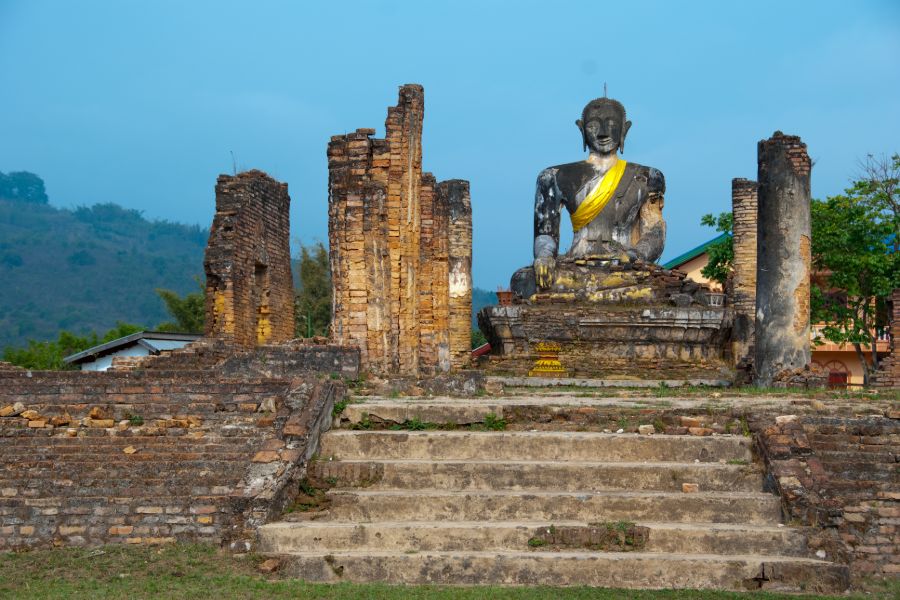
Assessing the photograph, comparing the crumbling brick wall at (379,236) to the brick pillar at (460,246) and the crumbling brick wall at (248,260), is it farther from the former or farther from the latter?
the brick pillar at (460,246)

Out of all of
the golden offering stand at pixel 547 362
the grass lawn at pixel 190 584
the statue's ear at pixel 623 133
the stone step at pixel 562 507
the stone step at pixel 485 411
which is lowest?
the grass lawn at pixel 190 584

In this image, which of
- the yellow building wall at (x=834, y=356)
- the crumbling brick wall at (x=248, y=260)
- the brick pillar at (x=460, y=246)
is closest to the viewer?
the crumbling brick wall at (x=248, y=260)

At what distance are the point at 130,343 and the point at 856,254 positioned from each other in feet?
55.3

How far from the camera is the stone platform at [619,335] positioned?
58.5 ft

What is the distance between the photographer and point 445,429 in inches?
438

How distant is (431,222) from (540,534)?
11168mm

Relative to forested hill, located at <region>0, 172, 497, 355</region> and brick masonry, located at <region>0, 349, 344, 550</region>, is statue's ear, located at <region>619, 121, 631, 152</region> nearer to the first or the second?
brick masonry, located at <region>0, 349, 344, 550</region>

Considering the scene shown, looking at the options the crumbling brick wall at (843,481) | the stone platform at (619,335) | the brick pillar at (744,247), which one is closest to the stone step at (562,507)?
the crumbling brick wall at (843,481)

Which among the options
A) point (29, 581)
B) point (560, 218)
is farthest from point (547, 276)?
point (29, 581)

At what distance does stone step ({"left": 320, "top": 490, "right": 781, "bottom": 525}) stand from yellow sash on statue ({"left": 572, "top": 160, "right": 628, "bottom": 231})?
11243 mm

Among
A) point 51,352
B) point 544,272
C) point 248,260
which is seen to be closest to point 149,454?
point 544,272

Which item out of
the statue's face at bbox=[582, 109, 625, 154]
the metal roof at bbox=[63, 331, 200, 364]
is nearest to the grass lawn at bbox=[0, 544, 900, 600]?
the statue's face at bbox=[582, 109, 625, 154]

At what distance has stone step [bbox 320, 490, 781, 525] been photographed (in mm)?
9531

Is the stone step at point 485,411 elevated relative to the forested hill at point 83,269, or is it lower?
lower
